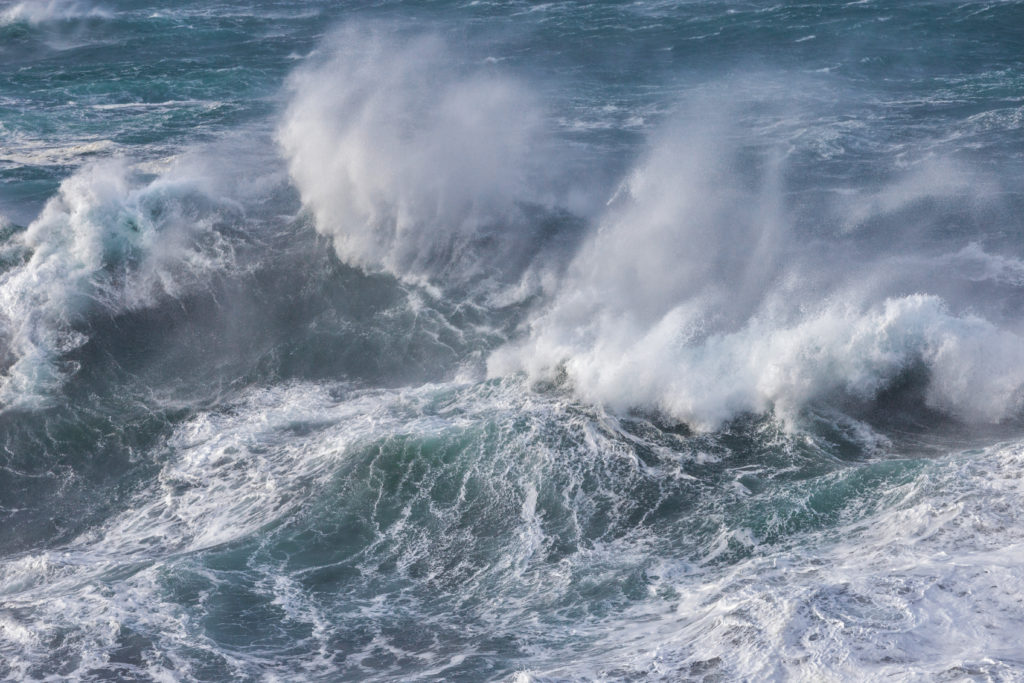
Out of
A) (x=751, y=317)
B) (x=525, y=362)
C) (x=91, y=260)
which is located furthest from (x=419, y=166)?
(x=751, y=317)

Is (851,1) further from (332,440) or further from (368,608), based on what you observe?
(368,608)

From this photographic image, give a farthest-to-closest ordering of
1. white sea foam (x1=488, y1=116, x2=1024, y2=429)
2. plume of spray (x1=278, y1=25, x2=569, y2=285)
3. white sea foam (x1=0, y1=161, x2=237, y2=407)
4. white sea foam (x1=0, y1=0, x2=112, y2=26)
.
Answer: white sea foam (x1=0, y1=0, x2=112, y2=26) < plume of spray (x1=278, y1=25, x2=569, y2=285) < white sea foam (x1=0, y1=161, x2=237, y2=407) < white sea foam (x1=488, y1=116, x2=1024, y2=429)

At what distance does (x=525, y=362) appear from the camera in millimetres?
31250

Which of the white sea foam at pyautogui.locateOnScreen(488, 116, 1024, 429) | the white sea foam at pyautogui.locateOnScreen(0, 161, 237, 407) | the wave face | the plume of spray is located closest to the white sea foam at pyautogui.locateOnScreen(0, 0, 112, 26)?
the wave face

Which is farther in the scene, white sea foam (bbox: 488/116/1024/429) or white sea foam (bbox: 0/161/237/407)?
white sea foam (bbox: 0/161/237/407)

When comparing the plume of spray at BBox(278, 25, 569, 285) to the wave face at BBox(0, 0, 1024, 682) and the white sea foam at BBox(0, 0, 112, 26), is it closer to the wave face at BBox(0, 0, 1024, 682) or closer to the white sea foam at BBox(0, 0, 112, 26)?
the wave face at BBox(0, 0, 1024, 682)

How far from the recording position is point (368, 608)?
77.4 ft

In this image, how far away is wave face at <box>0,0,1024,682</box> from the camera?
22391 millimetres

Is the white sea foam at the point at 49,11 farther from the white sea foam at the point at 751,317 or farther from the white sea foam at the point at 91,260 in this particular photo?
the white sea foam at the point at 751,317

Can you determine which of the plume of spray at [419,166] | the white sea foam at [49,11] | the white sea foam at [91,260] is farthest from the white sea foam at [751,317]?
the white sea foam at [49,11]

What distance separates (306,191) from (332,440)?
14288 millimetres

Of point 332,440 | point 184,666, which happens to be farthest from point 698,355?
point 184,666

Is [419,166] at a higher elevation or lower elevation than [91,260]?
higher

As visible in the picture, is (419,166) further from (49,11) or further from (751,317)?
(49,11)
